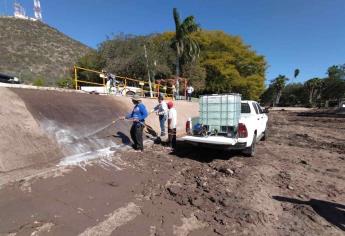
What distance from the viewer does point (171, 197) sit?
16.2 ft

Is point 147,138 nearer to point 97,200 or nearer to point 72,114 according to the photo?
point 72,114

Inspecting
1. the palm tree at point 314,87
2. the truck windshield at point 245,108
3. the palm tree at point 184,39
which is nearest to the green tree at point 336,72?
the palm tree at point 314,87

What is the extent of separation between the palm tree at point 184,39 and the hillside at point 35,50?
939 inches

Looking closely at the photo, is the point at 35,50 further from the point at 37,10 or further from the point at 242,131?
the point at 242,131

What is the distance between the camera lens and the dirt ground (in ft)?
12.7

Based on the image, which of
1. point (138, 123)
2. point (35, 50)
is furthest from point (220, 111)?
point (35, 50)

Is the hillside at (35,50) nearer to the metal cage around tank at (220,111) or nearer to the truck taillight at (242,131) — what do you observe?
the metal cage around tank at (220,111)

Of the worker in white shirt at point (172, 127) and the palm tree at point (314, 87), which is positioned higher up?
the palm tree at point (314, 87)

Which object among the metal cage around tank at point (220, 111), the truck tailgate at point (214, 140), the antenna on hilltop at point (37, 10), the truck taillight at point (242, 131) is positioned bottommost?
the truck tailgate at point (214, 140)

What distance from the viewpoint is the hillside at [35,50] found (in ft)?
157

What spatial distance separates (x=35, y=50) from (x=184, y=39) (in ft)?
131

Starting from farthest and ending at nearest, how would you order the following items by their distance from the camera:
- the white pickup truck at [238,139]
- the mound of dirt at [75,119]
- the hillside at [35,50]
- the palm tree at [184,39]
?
the hillside at [35,50] < the palm tree at [184,39] < the white pickup truck at [238,139] < the mound of dirt at [75,119]

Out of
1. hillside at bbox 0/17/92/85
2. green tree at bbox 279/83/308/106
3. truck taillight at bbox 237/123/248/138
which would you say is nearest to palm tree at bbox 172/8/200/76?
hillside at bbox 0/17/92/85

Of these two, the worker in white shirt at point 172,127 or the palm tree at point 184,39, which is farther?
the palm tree at point 184,39
